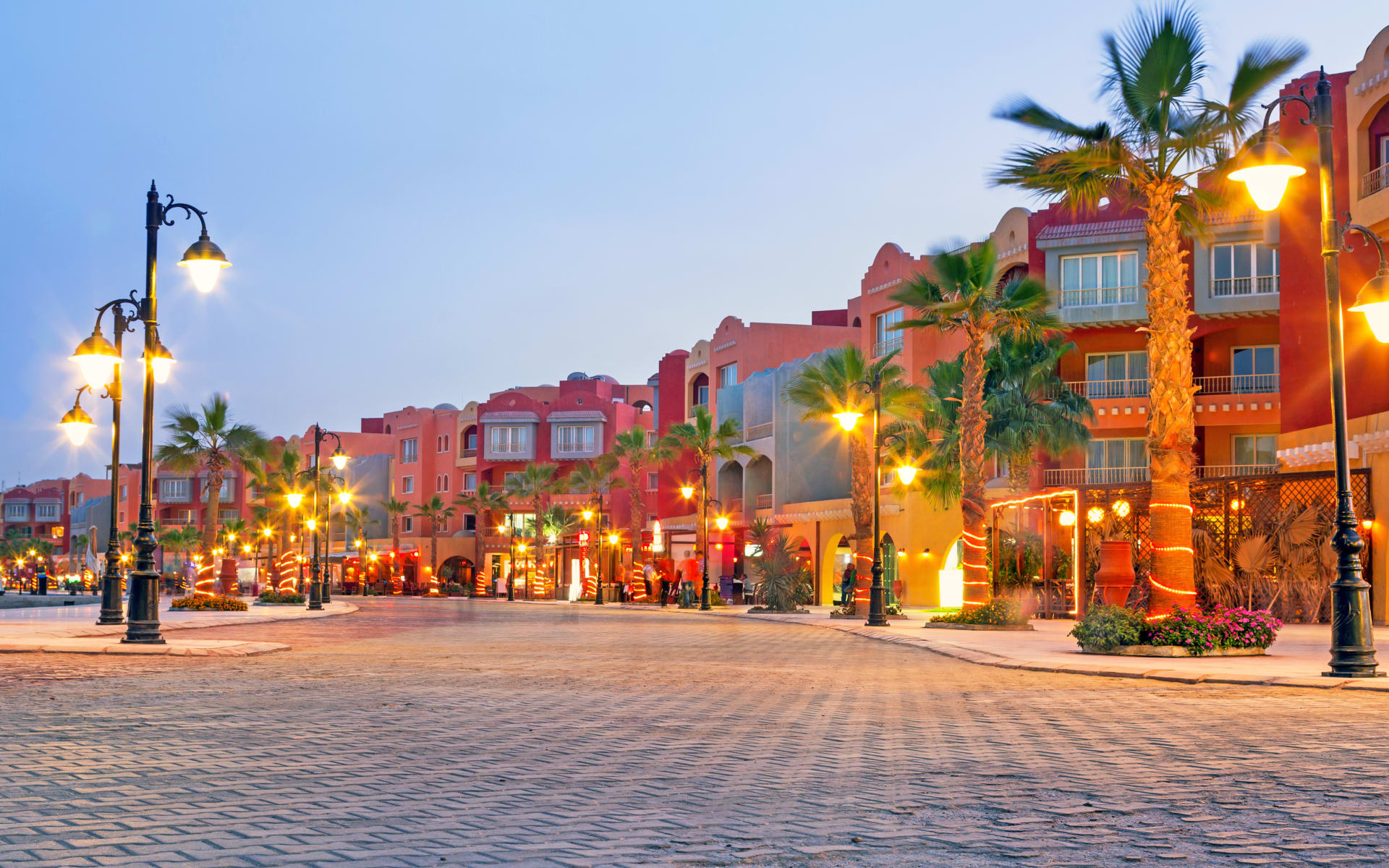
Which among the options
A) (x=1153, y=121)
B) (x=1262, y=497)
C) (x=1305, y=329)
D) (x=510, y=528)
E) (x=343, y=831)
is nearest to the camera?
(x=343, y=831)

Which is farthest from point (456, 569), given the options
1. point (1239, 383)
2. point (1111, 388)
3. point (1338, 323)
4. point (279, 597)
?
point (1338, 323)

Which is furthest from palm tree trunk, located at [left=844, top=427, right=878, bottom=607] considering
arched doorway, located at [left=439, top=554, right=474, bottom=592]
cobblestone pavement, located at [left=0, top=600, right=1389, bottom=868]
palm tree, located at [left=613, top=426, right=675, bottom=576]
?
arched doorway, located at [left=439, top=554, right=474, bottom=592]

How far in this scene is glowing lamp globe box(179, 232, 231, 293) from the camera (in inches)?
664

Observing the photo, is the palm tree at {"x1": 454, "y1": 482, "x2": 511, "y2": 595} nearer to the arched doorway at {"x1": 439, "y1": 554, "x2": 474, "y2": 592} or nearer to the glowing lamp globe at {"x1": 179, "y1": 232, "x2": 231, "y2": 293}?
the arched doorway at {"x1": 439, "y1": 554, "x2": 474, "y2": 592}

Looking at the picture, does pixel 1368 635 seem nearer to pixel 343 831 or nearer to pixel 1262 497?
pixel 343 831

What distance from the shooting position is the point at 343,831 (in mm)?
5809

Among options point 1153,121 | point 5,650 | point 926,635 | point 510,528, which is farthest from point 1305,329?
point 510,528

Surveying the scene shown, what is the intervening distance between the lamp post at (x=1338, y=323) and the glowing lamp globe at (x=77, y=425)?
1741cm

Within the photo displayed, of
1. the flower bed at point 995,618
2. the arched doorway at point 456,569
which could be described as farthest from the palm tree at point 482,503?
the flower bed at point 995,618

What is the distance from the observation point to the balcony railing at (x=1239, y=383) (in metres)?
45.2

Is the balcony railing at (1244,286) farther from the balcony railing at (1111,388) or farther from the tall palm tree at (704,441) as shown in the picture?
the tall palm tree at (704,441)

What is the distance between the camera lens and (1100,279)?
4581cm

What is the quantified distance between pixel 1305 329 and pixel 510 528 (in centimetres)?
5524

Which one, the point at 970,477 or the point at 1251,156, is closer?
the point at 1251,156
